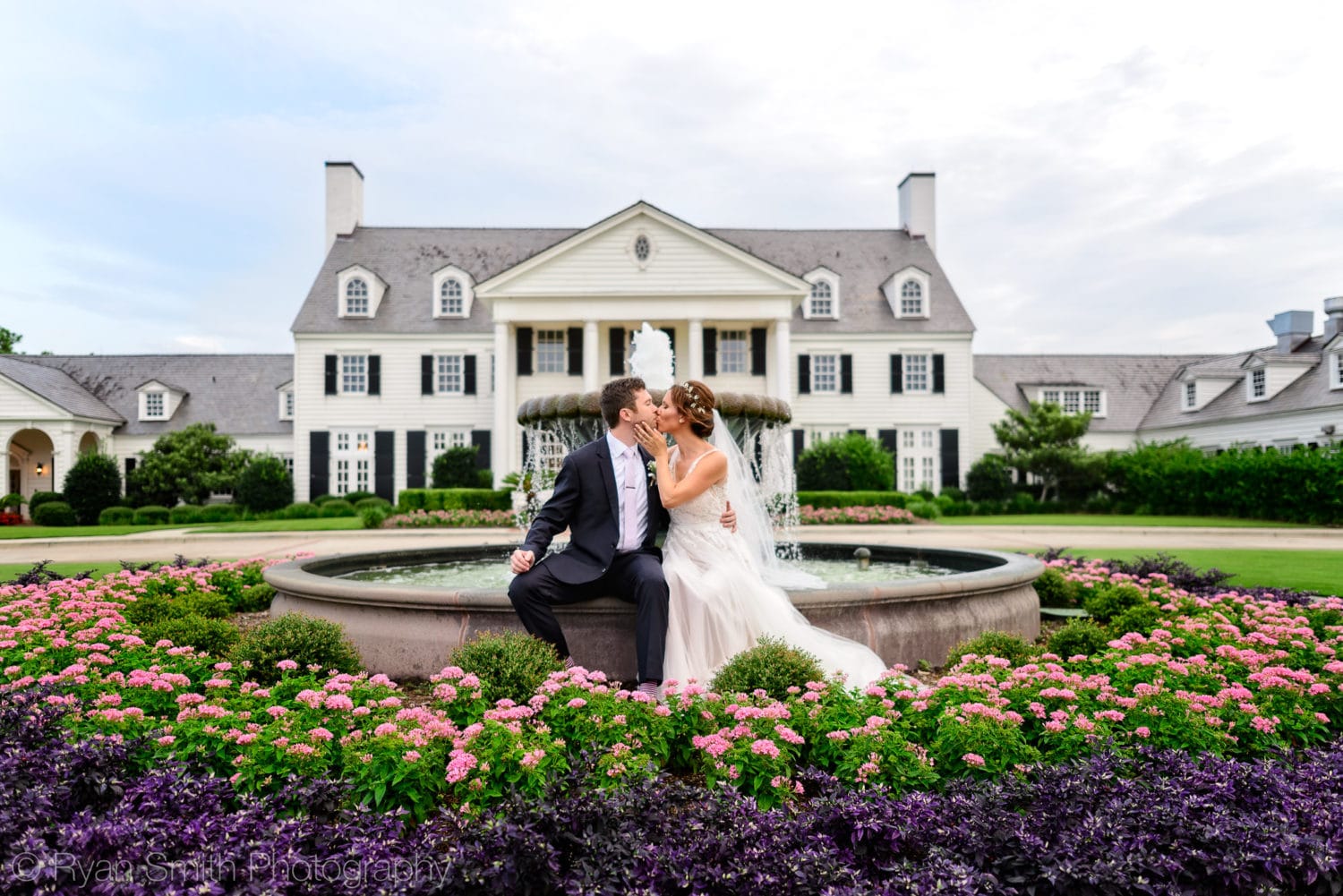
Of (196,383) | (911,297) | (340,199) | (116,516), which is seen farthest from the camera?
(196,383)

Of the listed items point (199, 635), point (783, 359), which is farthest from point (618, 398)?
point (783, 359)

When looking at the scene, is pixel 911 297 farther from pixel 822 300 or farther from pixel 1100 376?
pixel 1100 376

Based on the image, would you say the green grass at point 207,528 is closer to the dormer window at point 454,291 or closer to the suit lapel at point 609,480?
the dormer window at point 454,291

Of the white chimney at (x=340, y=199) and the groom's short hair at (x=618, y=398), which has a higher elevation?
the white chimney at (x=340, y=199)

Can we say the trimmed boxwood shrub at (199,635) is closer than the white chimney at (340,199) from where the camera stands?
Yes

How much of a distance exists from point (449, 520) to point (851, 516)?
10603mm

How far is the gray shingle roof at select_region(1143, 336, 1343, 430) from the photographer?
1083 inches

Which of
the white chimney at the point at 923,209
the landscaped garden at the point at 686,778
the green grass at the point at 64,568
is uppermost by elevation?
the white chimney at the point at 923,209

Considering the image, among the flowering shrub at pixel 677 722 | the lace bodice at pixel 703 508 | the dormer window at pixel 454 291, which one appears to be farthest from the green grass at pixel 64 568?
the dormer window at pixel 454 291

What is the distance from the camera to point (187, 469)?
2848 cm

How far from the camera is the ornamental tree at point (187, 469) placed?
28.3m

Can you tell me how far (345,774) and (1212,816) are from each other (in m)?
2.93

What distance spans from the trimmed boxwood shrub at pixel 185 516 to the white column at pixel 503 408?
883 cm

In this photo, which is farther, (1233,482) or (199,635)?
(1233,482)
